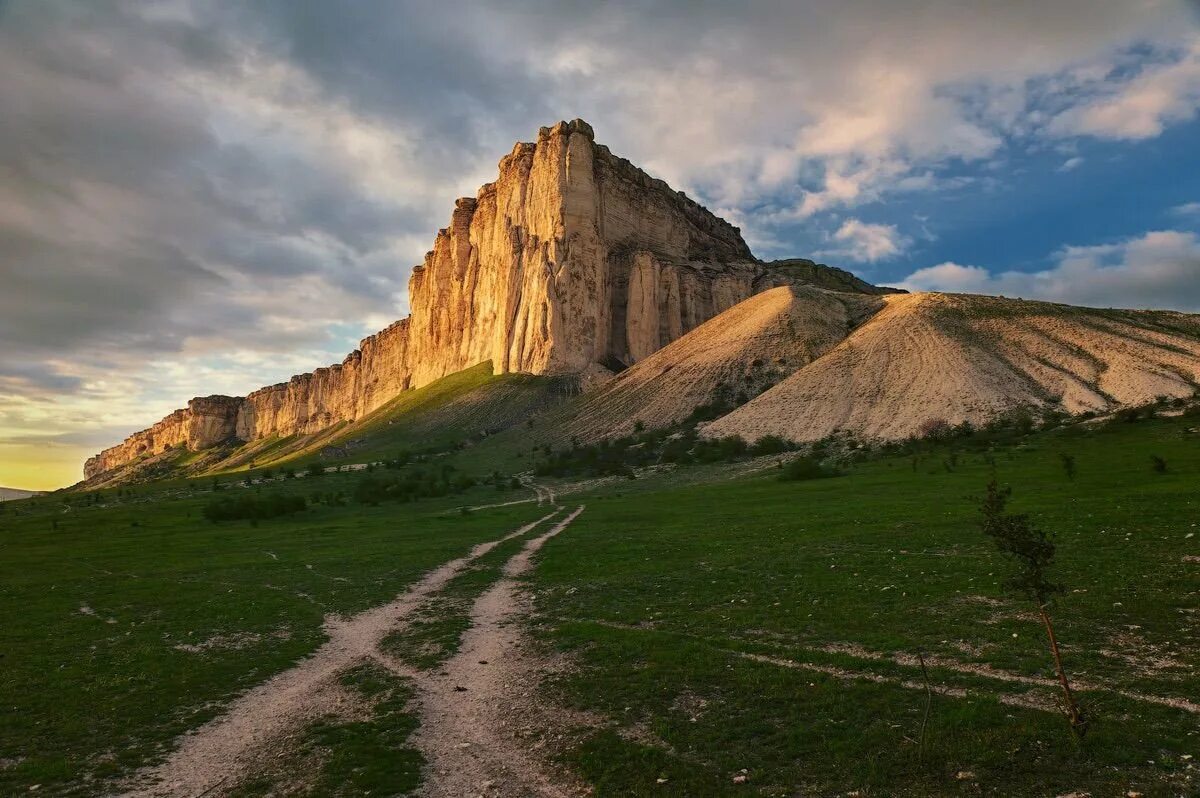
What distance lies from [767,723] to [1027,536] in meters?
4.61

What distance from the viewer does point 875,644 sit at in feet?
42.6

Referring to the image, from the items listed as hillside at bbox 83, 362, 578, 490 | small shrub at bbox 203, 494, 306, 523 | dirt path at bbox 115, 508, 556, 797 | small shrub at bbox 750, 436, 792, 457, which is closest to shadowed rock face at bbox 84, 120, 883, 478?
hillside at bbox 83, 362, 578, 490

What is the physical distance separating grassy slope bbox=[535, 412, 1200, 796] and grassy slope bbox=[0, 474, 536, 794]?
Result: 7.13 meters

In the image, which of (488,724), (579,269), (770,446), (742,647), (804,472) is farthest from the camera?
(579,269)

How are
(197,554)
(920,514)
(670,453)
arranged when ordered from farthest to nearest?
(670,453), (197,554), (920,514)

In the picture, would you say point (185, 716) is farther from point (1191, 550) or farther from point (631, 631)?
point (1191, 550)

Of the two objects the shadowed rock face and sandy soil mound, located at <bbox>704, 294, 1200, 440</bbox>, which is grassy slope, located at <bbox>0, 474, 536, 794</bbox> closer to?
sandy soil mound, located at <bbox>704, 294, 1200, 440</bbox>

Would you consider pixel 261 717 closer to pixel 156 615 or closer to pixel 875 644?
pixel 875 644

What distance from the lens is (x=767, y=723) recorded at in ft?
32.5

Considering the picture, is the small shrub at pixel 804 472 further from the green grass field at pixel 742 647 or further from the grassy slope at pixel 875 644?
the grassy slope at pixel 875 644

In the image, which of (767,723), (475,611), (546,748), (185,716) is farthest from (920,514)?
(185,716)

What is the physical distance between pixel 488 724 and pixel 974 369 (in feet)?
248

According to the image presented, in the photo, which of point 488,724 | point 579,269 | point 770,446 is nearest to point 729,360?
point 770,446


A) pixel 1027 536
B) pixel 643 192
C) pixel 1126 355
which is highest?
pixel 643 192
